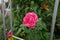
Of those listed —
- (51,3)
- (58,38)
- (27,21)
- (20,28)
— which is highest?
(51,3)

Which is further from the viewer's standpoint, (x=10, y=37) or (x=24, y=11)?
(x=24, y=11)

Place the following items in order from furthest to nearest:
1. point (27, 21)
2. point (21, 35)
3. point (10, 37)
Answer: point (21, 35), point (10, 37), point (27, 21)

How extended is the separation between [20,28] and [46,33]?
0.28 m

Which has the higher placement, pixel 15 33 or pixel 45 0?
pixel 45 0

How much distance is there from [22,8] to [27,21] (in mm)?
452

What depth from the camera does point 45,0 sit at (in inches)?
60.1

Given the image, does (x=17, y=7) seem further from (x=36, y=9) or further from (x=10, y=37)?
(x=10, y=37)

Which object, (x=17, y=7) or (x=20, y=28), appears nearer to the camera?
(x=20, y=28)

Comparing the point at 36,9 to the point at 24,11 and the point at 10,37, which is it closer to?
the point at 24,11

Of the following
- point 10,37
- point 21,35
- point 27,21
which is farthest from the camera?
point 21,35

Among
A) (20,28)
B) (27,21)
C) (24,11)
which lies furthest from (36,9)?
(27,21)

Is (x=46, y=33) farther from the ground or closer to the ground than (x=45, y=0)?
closer to the ground

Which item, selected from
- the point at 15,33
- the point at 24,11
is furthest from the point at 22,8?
the point at 15,33

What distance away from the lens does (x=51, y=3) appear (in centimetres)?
152
